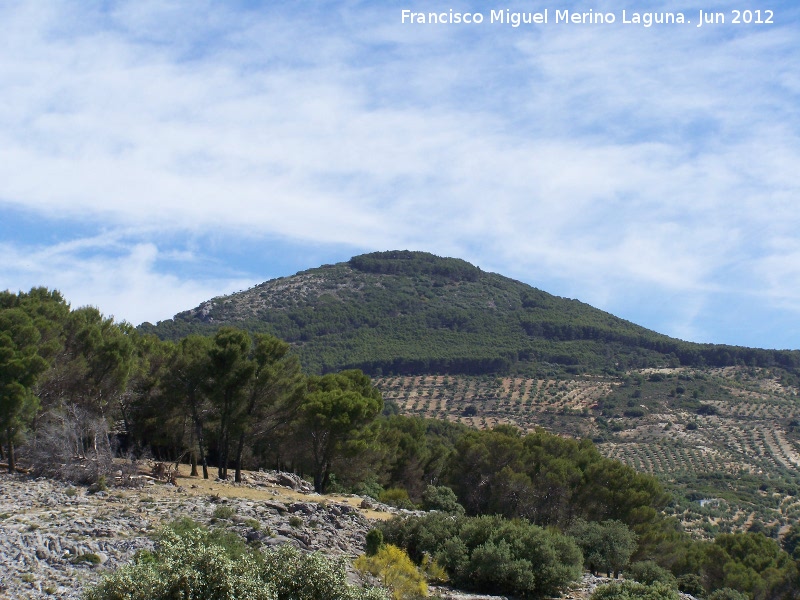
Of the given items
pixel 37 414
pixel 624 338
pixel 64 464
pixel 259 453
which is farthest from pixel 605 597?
pixel 624 338

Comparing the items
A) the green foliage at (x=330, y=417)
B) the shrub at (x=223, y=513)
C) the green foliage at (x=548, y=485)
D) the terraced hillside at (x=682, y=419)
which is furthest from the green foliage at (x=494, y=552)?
the terraced hillside at (x=682, y=419)

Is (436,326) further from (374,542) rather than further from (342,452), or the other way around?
(374,542)

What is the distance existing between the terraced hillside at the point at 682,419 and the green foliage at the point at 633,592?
35952 mm

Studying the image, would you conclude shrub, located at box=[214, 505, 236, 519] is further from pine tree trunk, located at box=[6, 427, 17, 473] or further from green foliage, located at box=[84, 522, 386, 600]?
pine tree trunk, located at box=[6, 427, 17, 473]

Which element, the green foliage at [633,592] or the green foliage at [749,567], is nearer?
the green foliage at [633,592]

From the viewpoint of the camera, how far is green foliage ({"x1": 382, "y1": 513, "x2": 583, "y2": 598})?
24.0 m

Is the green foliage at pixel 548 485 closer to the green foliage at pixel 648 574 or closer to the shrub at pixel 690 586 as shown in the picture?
the shrub at pixel 690 586

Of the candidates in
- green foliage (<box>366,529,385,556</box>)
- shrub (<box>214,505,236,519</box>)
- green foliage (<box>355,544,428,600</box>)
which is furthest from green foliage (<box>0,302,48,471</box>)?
green foliage (<box>355,544,428,600</box>)

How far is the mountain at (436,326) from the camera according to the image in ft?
360

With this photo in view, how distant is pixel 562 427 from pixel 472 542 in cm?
6248

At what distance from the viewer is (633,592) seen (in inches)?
860

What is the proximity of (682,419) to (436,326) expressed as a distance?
4556 centimetres

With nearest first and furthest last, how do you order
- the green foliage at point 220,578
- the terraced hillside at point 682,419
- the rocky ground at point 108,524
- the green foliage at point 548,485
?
the green foliage at point 220,578
the rocky ground at point 108,524
the green foliage at point 548,485
the terraced hillside at point 682,419

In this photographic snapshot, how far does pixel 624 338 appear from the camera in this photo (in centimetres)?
11862
